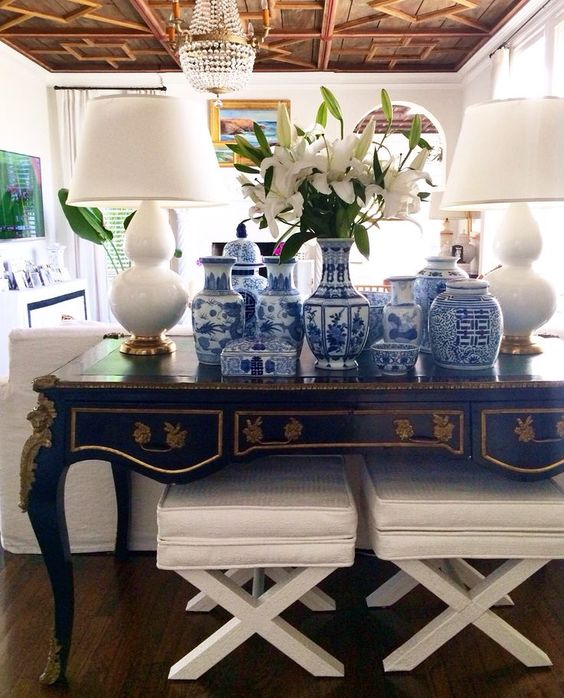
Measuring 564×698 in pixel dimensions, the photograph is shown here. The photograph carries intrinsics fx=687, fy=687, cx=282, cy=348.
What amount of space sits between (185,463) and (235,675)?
0.62 m

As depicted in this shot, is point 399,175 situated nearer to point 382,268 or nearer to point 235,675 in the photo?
point 235,675

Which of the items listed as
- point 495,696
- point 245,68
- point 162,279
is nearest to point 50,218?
point 245,68

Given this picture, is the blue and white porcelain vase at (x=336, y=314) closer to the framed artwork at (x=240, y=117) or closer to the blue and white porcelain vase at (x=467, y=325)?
the blue and white porcelain vase at (x=467, y=325)

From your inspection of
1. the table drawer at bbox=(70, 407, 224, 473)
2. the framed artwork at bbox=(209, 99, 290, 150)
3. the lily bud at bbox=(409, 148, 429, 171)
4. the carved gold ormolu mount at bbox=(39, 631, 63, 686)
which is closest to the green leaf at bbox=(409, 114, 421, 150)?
A: the lily bud at bbox=(409, 148, 429, 171)

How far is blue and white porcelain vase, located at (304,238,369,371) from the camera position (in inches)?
67.5

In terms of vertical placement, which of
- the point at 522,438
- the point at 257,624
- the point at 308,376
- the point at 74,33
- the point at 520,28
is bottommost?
the point at 257,624

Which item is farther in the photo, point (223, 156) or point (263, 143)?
point (223, 156)

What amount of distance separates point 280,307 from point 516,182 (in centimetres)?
72

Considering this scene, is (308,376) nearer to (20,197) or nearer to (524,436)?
(524,436)

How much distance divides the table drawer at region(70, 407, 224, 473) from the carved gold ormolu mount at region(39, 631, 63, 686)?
0.54 metres

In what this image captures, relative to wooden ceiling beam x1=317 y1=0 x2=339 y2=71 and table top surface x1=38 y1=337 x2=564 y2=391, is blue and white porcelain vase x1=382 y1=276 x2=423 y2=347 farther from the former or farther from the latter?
wooden ceiling beam x1=317 y1=0 x2=339 y2=71

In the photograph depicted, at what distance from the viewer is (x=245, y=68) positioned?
13.5 ft

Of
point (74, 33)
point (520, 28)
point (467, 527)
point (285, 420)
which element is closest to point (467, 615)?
point (467, 527)

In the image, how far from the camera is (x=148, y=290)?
1.98m
